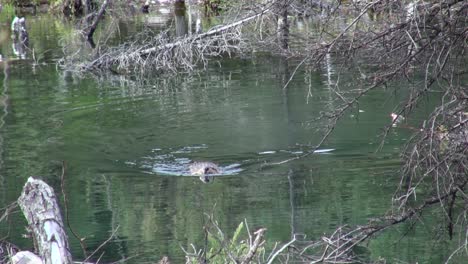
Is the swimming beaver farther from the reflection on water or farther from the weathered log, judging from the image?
the weathered log

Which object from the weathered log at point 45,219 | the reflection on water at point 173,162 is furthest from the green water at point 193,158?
the weathered log at point 45,219

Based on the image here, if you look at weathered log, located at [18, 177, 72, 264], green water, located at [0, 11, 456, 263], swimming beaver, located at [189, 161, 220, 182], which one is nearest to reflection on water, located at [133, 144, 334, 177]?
green water, located at [0, 11, 456, 263]

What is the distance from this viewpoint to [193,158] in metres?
14.0

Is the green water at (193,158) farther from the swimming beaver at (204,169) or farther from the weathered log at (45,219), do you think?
the weathered log at (45,219)

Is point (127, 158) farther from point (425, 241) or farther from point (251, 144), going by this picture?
point (425, 241)

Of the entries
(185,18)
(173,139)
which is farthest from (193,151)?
(185,18)

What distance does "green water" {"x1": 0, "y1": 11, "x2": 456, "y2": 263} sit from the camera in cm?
1053

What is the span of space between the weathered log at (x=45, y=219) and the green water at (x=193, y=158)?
286 cm

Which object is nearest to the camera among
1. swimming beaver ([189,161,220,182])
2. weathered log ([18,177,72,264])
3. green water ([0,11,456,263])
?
weathered log ([18,177,72,264])

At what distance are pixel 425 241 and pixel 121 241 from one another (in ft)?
10.7

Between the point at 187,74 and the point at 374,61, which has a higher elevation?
the point at 374,61

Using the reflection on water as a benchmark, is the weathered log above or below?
above

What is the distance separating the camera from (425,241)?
9844 mm

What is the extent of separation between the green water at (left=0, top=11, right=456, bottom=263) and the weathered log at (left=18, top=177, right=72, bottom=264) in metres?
2.86
